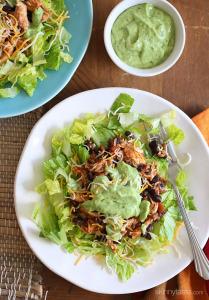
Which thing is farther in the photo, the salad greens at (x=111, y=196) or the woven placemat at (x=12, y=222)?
the woven placemat at (x=12, y=222)

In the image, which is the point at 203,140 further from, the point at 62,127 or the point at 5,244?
the point at 5,244

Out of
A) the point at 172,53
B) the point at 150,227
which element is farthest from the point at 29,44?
the point at 150,227

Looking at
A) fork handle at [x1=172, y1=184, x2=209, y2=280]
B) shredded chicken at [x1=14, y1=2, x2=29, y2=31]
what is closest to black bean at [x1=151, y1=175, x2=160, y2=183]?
fork handle at [x1=172, y1=184, x2=209, y2=280]

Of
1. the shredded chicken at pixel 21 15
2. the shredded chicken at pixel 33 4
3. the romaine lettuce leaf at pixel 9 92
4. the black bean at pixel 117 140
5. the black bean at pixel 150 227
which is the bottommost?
the black bean at pixel 150 227

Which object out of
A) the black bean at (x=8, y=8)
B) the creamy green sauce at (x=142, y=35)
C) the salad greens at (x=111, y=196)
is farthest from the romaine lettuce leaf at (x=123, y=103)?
the black bean at (x=8, y=8)

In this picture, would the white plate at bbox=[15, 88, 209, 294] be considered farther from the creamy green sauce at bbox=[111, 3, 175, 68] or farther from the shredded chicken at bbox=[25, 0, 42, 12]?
the shredded chicken at bbox=[25, 0, 42, 12]

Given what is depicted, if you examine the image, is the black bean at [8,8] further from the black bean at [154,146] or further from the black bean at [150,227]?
the black bean at [150,227]
